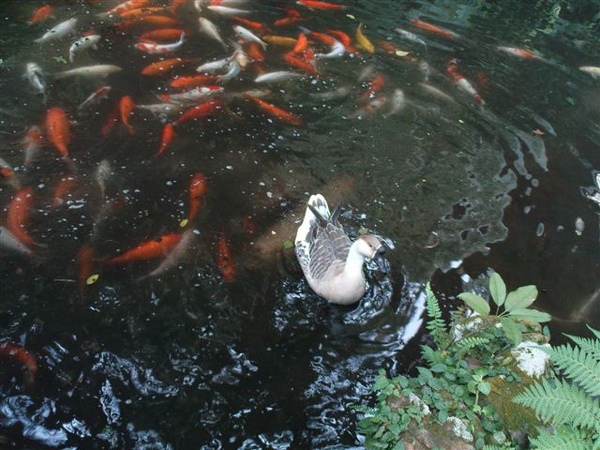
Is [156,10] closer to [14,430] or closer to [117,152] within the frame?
[117,152]

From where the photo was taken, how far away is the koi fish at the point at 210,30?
8.23 meters

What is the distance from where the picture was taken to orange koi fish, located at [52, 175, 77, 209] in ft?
17.3

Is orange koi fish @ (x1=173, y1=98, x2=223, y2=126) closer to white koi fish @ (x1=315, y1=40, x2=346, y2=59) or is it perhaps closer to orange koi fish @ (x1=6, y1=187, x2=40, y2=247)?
orange koi fish @ (x1=6, y1=187, x2=40, y2=247)

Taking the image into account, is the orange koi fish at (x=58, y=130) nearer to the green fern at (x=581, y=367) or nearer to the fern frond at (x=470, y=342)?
the fern frond at (x=470, y=342)

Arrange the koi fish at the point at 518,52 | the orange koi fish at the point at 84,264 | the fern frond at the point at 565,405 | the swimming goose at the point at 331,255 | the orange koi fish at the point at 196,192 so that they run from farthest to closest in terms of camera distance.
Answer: the koi fish at the point at 518,52 → the orange koi fish at the point at 196,192 → the orange koi fish at the point at 84,264 → the swimming goose at the point at 331,255 → the fern frond at the point at 565,405

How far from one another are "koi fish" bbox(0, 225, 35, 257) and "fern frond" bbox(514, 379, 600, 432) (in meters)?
4.28

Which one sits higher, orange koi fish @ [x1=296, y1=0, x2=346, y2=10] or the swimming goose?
orange koi fish @ [x1=296, y1=0, x2=346, y2=10]

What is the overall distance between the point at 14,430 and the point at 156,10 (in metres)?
7.27

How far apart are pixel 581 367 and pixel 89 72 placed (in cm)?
673

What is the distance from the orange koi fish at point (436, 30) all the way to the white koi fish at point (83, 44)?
5.89 meters

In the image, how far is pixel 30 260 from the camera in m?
4.70

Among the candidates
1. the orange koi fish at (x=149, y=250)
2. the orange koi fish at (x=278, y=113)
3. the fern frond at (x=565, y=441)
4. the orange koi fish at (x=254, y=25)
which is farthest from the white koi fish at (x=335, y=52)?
the fern frond at (x=565, y=441)

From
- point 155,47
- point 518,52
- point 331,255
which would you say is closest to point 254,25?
point 155,47

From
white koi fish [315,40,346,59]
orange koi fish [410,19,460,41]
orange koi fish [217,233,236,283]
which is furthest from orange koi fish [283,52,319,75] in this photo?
orange koi fish [217,233,236,283]
